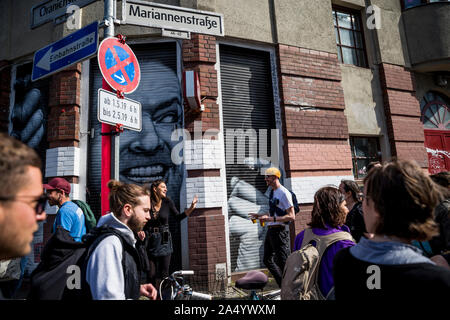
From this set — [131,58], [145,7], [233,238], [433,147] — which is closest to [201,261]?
[233,238]

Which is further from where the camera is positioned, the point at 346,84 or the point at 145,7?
the point at 346,84

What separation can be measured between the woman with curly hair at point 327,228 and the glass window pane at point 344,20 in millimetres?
6746

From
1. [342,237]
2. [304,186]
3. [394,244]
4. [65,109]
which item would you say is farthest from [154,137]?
[394,244]

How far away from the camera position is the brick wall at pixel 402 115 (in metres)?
6.79

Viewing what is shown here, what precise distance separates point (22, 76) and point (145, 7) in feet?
14.2

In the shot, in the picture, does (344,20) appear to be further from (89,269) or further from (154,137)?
(89,269)

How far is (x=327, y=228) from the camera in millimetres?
2080

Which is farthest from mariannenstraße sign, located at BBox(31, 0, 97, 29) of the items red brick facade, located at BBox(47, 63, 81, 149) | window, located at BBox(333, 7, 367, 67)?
window, located at BBox(333, 7, 367, 67)

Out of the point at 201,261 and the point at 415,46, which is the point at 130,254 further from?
the point at 415,46

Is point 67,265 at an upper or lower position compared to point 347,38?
lower

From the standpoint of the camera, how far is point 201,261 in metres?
4.84

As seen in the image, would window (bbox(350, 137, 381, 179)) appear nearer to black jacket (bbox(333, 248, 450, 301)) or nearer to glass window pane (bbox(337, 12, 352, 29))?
glass window pane (bbox(337, 12, 352, 29))

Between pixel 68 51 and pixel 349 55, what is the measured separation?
22.0ft

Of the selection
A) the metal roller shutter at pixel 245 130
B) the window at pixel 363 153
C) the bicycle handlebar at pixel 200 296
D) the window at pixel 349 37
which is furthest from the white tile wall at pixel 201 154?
the window at pixel 349 37
